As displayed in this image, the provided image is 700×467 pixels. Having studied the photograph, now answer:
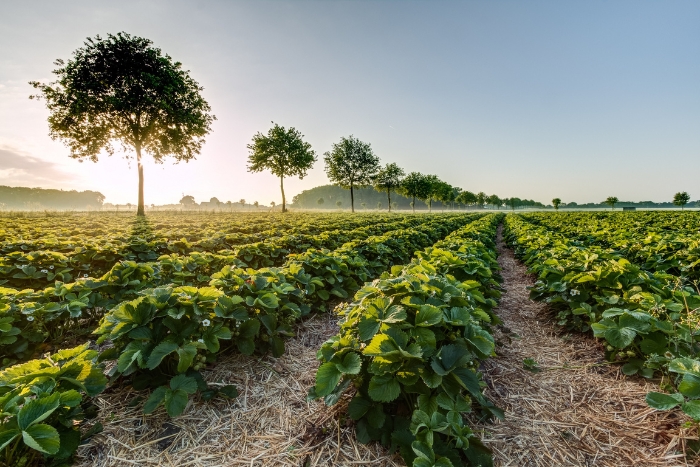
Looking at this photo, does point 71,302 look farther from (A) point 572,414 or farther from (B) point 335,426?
(A) point 572,414

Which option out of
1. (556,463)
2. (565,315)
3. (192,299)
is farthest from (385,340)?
→ (565,315)

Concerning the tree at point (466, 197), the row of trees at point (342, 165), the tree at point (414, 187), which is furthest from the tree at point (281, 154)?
the tree at point (466, 197)

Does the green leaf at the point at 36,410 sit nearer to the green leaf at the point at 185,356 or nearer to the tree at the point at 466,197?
the green leaf at the point at 185,356

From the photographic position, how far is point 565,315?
4324mm

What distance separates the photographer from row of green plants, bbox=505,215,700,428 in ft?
6.89

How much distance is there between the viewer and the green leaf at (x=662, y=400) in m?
2.00

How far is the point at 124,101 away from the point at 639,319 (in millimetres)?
34466

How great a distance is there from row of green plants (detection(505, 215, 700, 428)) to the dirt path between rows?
0.22m

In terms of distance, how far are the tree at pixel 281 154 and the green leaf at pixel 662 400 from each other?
149ft

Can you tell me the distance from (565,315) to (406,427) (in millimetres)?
3475

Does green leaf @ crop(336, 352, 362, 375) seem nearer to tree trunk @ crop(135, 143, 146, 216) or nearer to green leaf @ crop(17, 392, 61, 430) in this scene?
green leaf @ crop(17, 392, 61, 430)

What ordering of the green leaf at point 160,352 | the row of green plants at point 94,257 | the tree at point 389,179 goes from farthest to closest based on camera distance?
the tree at point 389,179, the row of green plants at point 94,257, the green leaf at point 160,352

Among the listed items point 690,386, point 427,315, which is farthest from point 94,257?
point 690,386

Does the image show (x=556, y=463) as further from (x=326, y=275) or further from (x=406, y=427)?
(x=326, y=275)
